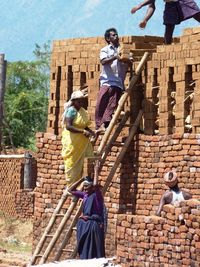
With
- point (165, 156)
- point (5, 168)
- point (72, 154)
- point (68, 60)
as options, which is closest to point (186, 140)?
point (165, 156)

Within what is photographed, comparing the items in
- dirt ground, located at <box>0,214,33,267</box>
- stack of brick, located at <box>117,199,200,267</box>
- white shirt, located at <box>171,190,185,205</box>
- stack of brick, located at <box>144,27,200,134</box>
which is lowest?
dirt ground, located at <box>0,214,33,267</box>

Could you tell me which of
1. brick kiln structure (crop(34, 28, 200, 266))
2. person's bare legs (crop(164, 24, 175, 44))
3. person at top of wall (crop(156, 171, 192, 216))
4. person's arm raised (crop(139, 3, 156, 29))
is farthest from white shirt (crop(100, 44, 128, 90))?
person at top of wall (crop(156, 171, 192, 216))

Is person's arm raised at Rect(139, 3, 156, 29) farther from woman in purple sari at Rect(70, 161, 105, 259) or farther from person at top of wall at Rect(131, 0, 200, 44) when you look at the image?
woman in purple sari at Rect(70, 161, 105, 259)

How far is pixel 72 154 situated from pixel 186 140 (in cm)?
182

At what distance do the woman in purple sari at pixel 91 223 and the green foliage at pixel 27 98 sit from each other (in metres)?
22.2

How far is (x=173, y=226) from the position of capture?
53.0ft

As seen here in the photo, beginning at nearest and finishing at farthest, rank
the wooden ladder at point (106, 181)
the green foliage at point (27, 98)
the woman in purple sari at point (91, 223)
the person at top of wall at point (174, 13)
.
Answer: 1. the woman in purple sari at point (91, 223)
2. the wooden ladder at point (106, 181)
3. the person at top of wall at point (174, 13)
4. the green foliage at point (27, 98)

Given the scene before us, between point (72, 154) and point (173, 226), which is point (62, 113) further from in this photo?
point (173, 226)

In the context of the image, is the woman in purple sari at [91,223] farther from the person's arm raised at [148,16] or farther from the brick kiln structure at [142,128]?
the person's arm raised at [148,16]

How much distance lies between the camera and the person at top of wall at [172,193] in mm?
17781

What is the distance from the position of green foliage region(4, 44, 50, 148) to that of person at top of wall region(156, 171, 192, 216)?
22.7 metres

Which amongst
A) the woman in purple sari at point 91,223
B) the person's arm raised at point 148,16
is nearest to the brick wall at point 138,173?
the woman in purple sari at point 91,223

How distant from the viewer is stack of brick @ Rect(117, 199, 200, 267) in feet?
51.6

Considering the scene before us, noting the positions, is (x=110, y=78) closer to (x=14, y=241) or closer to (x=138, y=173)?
(x=138, y=173)
